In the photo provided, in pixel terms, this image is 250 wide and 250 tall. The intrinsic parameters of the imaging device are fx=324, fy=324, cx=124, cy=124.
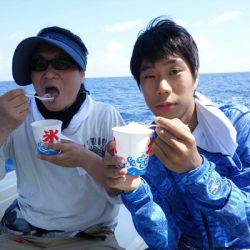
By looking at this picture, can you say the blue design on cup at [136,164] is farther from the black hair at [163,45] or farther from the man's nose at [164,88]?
the black hair at [163,45]

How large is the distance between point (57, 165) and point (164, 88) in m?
0.85

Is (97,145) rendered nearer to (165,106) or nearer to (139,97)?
(165,106)

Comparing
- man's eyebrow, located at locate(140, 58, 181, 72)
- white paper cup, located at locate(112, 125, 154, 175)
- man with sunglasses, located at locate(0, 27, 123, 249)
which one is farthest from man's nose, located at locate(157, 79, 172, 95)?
man with sunglasses, located at locate(0, 27, 123, 249)

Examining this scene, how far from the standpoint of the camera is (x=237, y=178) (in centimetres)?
172

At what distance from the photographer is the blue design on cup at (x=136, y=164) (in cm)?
140

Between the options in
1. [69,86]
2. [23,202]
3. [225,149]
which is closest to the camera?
[225,149]

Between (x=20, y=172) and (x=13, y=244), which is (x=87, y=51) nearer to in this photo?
(x=20, y=172)

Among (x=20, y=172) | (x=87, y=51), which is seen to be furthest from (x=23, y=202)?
(x=87, y=51)

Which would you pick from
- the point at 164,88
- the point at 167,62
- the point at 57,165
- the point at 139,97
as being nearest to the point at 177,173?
the point at 164,88

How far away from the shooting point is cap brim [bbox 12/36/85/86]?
194 centimetres

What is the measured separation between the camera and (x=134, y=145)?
Result: 4.44ft

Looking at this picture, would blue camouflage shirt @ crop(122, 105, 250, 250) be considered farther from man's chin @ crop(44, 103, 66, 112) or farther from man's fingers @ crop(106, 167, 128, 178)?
man's chin @ crop(44, 103, 66, 112)

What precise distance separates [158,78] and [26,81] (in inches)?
38.1

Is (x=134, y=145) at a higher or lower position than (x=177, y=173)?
higher
